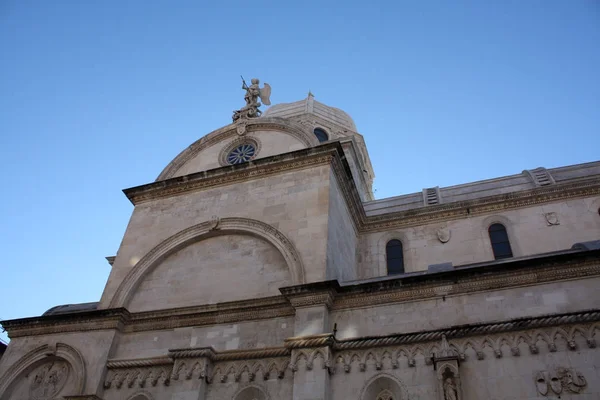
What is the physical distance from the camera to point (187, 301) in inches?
631

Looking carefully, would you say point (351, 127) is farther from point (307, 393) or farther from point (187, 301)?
point (307, 393)

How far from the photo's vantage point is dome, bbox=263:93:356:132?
102 feet

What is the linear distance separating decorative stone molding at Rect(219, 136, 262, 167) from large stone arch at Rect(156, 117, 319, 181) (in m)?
0.39

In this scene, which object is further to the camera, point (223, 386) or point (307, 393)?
point (223, 386)

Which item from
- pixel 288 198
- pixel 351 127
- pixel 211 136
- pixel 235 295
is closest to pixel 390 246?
pixel 288 198

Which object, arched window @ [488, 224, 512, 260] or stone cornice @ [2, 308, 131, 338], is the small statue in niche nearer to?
arched window @ [488, 224, 512, 260]

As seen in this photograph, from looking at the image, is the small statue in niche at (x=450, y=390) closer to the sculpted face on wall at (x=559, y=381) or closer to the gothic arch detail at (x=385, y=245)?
the sculpted face on wall at (x=559, y=381)

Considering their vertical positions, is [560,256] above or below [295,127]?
below

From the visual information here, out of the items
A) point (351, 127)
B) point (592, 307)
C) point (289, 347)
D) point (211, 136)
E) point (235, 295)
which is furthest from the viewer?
point (351, 127)

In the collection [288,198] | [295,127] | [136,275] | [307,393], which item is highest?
[295,127]

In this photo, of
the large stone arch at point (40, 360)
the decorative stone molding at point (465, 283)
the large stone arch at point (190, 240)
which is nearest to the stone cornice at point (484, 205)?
the large stone arch at point (190, 240)

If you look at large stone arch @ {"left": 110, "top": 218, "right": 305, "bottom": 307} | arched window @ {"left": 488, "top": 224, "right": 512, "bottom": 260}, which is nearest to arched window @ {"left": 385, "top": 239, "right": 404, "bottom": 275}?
arched window @ {"left": 488, "top": 224, "right": 512, "bottom": 260}

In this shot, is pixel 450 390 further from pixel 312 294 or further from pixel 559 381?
pixel 312 294

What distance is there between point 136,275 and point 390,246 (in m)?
9.74
